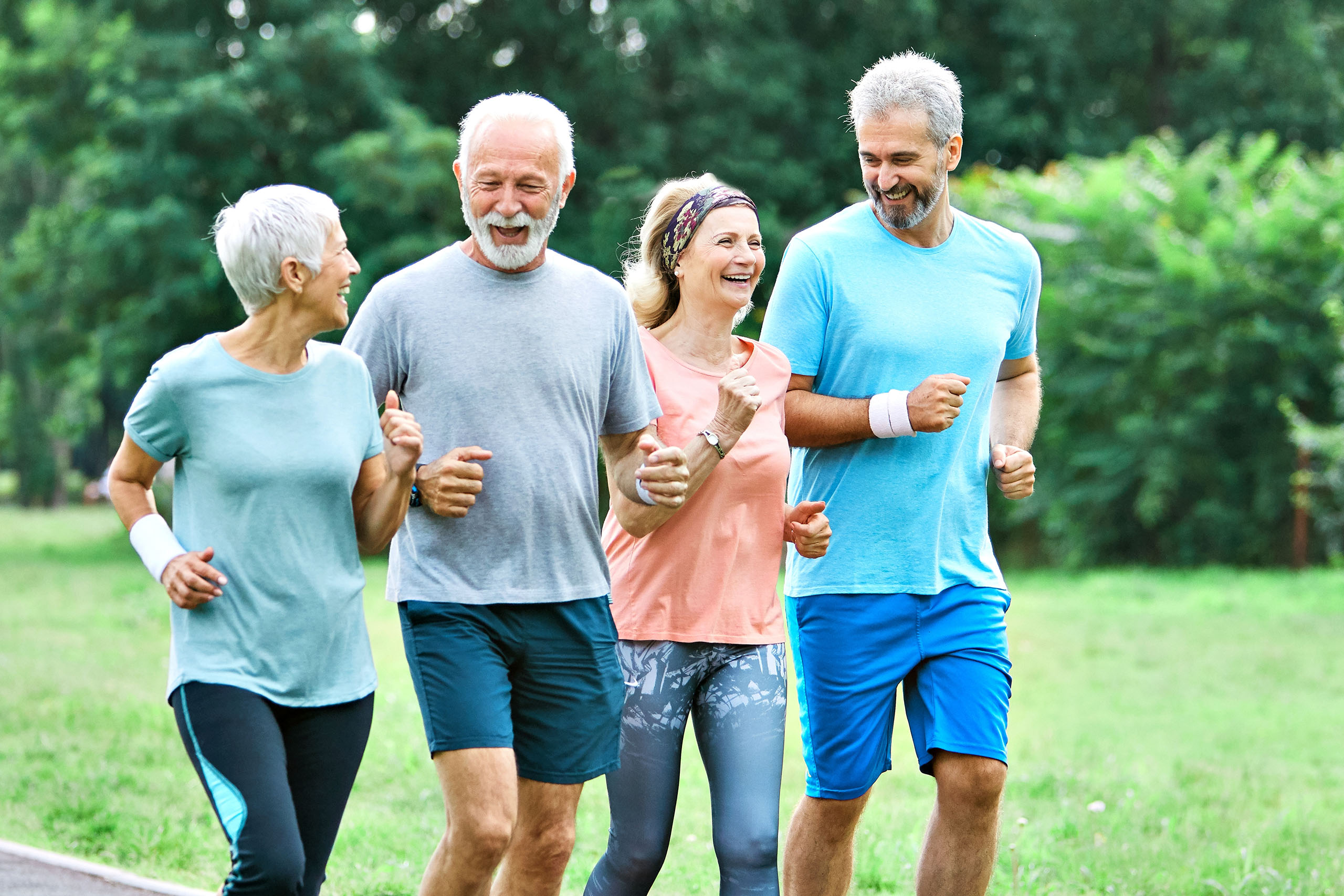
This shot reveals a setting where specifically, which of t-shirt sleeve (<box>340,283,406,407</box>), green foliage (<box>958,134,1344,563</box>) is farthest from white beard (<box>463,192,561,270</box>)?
green foliage (<box>958,134,1344,563</box>)

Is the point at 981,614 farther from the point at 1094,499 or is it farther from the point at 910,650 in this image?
the point at 1094,499

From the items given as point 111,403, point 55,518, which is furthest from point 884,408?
point 111,403

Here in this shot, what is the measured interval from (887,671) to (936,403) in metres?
0.81

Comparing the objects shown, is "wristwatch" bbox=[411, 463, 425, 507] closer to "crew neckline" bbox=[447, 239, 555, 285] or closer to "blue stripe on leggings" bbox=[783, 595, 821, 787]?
"crew neckline" bbox=[447, 239, 555, 285]

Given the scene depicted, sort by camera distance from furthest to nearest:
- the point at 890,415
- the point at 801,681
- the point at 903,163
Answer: the point at 801,681 < the point at 903,163 < the point at 890,415

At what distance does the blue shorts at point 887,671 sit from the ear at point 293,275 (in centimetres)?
176

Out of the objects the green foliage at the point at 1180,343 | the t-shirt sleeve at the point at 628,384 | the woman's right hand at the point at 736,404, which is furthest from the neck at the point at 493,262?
the green foliage at the point at 1180,343

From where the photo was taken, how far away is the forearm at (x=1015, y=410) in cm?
481

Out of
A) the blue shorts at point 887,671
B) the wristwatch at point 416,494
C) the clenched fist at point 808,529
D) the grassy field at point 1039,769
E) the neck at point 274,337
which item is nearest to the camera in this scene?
the neck at point 274,337

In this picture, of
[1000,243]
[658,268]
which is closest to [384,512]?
[658,268]

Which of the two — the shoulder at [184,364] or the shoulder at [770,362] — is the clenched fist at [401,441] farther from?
the shoulder at [770,362]

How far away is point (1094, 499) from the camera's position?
63.6 ft

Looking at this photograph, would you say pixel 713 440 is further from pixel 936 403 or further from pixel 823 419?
pixel 936 403

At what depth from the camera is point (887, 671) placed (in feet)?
14.4
